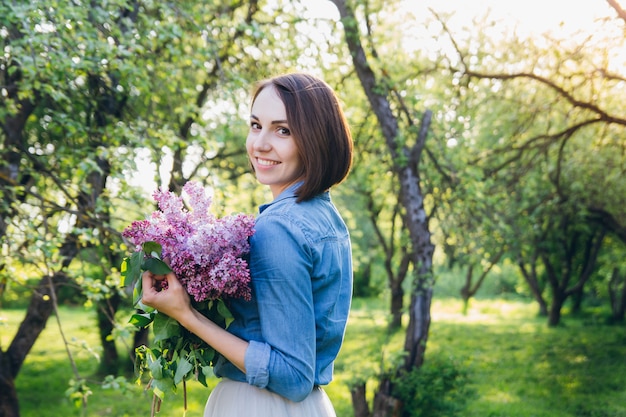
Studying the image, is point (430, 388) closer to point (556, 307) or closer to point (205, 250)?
point (205, 250)

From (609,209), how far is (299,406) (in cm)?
1126

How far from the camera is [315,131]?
1.76 meters

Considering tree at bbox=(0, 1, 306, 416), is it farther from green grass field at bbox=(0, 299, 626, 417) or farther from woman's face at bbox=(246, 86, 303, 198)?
woman's face at bbox=(246, 86, 303, 198)

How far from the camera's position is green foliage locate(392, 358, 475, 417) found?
22.3 feet

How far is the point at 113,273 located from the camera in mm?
4977

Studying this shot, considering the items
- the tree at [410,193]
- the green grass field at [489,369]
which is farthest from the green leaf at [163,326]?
the tree at [410,193]

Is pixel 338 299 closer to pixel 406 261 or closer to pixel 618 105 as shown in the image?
pixel 618 105

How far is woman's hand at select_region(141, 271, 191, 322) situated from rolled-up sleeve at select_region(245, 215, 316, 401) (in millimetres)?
174

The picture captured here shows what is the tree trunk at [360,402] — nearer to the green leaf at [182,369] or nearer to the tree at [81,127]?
the tree at [81,127]

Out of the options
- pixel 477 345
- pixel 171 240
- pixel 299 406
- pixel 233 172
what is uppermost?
pixel 233 172

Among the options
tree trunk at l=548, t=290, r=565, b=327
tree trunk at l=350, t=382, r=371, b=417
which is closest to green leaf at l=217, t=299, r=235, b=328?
tree trunk at l=350, t=382, r=371, b=417

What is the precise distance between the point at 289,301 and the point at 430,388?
5685 millimetres

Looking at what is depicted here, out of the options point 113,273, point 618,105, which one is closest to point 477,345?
point 618,105

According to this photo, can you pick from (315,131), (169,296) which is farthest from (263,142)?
(169,296)
